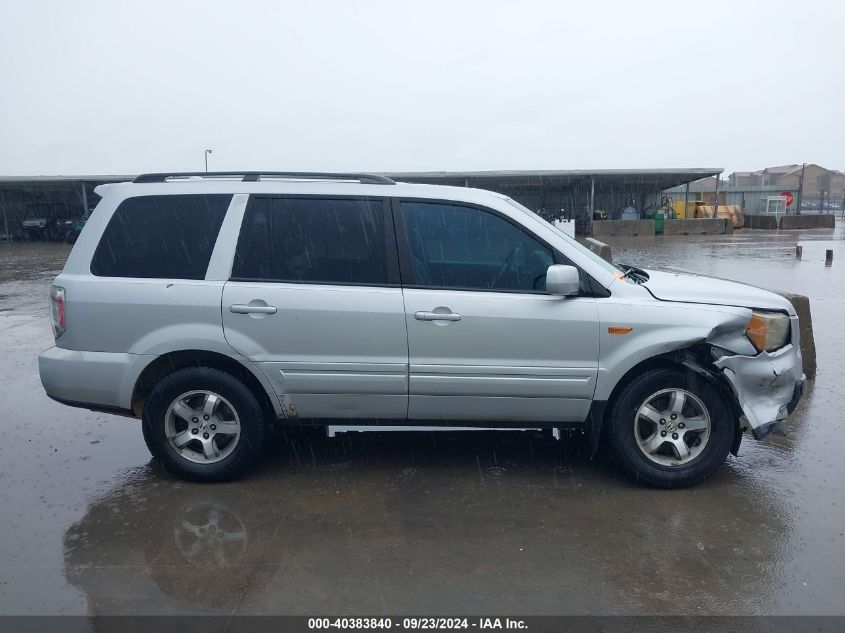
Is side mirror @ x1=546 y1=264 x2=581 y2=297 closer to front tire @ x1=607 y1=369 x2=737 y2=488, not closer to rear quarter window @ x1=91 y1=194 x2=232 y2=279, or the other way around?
front tire @ x1=607 y1=369 x2=737 y2=488

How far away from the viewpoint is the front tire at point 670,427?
434 cm

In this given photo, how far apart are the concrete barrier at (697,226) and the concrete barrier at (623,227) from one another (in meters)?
0.94

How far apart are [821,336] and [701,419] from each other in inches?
227

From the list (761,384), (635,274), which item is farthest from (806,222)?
(761,384)

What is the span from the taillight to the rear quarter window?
26cm

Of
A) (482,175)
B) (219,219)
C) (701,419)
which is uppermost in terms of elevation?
(482,175)

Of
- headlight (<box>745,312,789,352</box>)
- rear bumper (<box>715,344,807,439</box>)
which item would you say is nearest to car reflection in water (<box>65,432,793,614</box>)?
rear bumper (<box>715,344,807,439</box>)

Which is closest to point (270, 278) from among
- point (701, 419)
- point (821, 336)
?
point (701, 419)

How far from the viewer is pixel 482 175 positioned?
117ft

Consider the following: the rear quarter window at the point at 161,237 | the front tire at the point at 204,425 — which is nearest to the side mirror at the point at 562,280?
the front tire at the point at 204,425

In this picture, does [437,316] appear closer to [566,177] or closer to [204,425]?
[204,425]

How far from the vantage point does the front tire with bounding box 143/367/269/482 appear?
14.6ft

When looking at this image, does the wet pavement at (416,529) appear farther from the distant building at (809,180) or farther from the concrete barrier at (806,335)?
the distant building at (809,180)

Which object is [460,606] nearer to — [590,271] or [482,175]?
[590,271]
